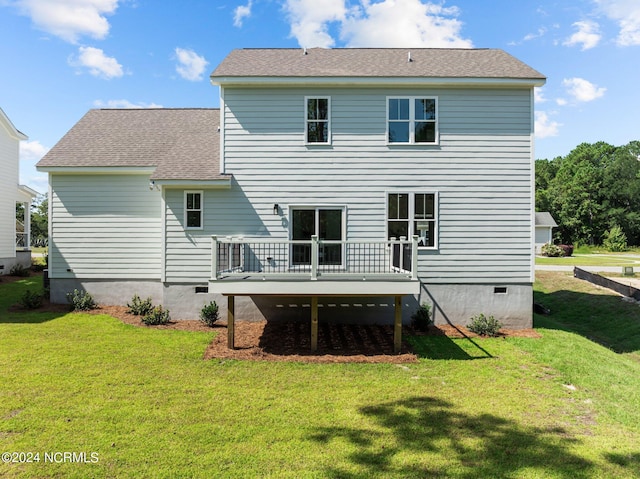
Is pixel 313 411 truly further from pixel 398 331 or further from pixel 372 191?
pixel 372 191

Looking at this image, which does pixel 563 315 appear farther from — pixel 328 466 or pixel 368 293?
pixel 328 466

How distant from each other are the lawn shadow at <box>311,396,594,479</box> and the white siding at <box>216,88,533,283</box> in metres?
5.81

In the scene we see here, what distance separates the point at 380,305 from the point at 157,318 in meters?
6.40

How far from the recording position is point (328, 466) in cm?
427

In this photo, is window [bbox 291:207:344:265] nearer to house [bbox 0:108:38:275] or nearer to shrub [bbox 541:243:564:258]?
house [bbox 0:108:38:275]

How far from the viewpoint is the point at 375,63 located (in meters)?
11.6

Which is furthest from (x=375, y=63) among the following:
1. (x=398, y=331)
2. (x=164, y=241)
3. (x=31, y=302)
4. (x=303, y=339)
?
(x=31, y=302)

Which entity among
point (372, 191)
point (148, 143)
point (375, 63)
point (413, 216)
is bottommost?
point (413, 216)

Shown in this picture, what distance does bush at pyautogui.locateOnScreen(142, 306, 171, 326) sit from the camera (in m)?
10.4

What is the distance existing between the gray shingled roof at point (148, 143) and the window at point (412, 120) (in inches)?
209

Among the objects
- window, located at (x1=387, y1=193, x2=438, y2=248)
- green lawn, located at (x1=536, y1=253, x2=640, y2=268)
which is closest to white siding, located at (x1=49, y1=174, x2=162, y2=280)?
window, located at (x1=387, y1=193, x2=438, y2=248)

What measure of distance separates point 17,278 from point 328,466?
19644mm

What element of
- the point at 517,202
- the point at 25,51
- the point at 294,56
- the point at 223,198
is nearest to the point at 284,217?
the point at 223,198

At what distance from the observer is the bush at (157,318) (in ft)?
34.0
